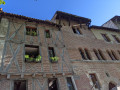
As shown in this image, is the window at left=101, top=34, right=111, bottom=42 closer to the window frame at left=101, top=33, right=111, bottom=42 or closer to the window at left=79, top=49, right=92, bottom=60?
the window frame at left=101, top=33, right=111, bottom=42

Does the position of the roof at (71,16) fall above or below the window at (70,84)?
above

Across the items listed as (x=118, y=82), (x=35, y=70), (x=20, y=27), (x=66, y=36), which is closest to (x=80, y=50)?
(x=66, y=36)

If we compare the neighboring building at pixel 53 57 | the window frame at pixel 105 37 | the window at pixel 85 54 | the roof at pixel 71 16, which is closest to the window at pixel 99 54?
the neighboring building at pixel 53 57

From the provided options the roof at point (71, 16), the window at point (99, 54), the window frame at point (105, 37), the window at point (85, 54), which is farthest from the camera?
the window frame at point (105, 37)

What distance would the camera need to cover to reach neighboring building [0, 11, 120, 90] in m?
6.46

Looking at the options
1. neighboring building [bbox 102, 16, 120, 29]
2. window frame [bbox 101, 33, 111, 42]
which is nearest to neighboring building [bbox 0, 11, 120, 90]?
window frame [bbox 101, 33, 111, 42]

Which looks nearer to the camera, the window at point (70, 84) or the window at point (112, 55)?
the window at point (70, 84)

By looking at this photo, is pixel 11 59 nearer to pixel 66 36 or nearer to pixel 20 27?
pixel 20 27

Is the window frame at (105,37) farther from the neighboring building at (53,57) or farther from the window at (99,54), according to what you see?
the window at (99,54)

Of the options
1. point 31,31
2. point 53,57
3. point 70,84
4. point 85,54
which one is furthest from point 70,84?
point 31,31

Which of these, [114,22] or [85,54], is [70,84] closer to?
[85,54]

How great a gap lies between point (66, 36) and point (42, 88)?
644 cm

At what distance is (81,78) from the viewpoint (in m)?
8.02

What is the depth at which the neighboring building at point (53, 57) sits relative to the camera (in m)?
6.46
